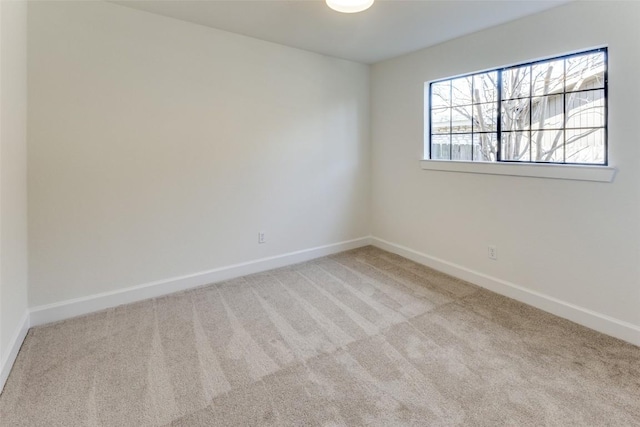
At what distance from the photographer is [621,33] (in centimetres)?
221

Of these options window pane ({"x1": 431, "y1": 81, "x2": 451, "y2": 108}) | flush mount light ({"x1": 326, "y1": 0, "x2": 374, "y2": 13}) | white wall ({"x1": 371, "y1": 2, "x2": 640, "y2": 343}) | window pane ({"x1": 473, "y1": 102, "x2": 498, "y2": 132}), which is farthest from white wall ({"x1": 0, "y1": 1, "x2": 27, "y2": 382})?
window pane ({"x1": 473, "y1": 102, "x2": 498, "y2": 132})

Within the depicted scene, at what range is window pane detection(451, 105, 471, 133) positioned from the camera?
339 centimetres

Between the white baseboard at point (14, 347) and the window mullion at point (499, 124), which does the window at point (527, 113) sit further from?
the white baseboard at point (14, 347)

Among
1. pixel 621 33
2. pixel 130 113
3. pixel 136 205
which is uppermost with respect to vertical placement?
pixel 621 33

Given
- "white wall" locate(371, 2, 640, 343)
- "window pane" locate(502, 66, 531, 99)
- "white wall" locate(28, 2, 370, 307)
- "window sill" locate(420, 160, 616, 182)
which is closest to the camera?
"white wall" locate(371, 2, 640, 343)

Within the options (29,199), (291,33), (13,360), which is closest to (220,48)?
(291,33)

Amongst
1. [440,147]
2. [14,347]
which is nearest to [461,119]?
[440,147]

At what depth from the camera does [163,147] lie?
2.92 metres

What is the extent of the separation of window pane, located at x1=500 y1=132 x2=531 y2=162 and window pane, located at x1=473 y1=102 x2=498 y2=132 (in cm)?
17

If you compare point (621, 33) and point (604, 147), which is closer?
point (621, 33)

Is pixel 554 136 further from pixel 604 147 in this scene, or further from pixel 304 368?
pixel 304 368

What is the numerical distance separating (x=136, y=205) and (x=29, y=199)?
0.69 metres

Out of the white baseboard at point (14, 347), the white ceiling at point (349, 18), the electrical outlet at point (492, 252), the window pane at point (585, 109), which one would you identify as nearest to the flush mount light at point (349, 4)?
the white ceiling at point (349, 18)

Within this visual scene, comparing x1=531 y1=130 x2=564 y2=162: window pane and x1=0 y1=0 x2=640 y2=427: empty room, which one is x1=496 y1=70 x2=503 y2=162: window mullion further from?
x1=531 y1=130 x2=564 y2=162: window pane
